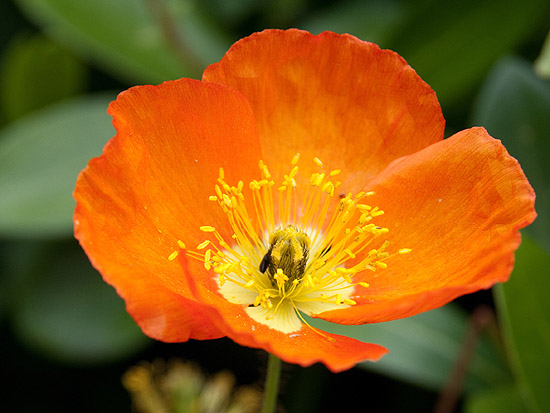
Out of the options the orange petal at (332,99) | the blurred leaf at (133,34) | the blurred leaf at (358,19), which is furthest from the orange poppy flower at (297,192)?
the blurred leaf at (358,19)

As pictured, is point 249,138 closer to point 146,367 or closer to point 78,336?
point 146,367

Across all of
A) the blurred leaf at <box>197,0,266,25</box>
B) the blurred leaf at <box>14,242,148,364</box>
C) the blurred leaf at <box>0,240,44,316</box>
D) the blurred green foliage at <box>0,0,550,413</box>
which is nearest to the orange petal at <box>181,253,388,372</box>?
the blurred green foliage at <box>0,0,550,413</box>

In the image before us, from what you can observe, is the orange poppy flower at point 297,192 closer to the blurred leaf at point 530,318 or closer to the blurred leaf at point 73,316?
the blurred leaf at point 530,318

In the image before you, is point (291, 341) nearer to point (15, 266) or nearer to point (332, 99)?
point (332, 99)

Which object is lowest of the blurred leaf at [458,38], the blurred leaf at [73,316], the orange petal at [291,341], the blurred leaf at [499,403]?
the blurred leaf at [73,316]

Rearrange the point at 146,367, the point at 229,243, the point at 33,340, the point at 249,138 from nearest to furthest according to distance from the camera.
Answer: the point at 249,138
the point at 229,243
the point at 146,367
the point at 33,340

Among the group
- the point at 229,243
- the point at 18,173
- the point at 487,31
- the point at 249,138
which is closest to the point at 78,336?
the point at 18,173

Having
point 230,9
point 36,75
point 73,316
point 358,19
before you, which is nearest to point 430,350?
point 73,316
